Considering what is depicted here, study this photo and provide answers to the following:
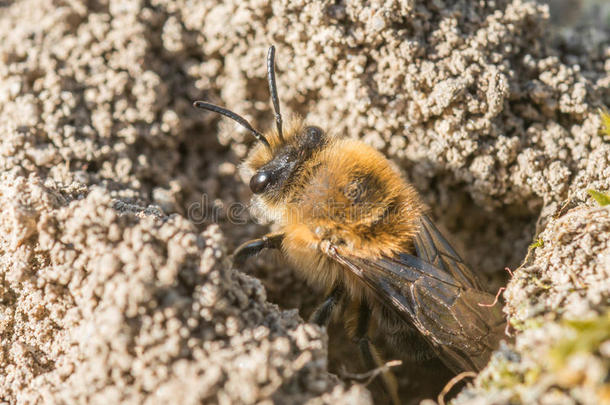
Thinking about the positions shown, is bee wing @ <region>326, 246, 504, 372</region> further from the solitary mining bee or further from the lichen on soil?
the lichen on soil

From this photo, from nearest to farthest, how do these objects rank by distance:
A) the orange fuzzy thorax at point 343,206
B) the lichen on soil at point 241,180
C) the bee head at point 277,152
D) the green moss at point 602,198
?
the lichen on soil at point 241,180
the green moss at point 602,198
the orange fuzzy thorax at point 343,206
the bee head at point 277,152

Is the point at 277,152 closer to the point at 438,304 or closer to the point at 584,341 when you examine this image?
the point at 438,304

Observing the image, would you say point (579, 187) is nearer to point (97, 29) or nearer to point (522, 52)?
point (522, 52)

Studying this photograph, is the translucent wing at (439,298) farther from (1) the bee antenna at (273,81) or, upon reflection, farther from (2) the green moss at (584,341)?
(2) the green moss at (584,341)

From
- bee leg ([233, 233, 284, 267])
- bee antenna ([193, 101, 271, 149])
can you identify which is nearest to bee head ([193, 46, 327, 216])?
bee antenna ([193, 101, 271, 149])

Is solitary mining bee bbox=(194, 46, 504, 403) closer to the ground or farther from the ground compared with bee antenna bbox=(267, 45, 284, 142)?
closer to the ground

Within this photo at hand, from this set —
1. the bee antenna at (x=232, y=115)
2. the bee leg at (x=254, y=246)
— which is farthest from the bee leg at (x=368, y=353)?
the bee antenna at (x=232, y=115)

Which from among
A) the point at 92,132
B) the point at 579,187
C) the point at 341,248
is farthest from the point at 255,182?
the point at 579,187
